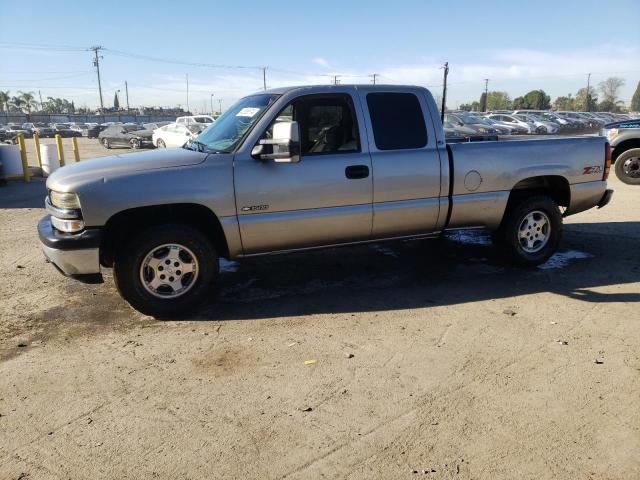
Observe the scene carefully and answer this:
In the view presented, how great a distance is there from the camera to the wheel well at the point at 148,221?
4324 mm

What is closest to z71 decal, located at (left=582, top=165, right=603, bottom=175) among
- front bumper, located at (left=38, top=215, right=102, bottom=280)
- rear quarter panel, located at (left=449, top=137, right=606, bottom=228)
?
rear quarter panel, located at (left=449, top=137, right=606, bottom=228)

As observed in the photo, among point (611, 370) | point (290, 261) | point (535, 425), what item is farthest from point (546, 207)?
point (535, 425)

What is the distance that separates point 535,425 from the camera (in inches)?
114

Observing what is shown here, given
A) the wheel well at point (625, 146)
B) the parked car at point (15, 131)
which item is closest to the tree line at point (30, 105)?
the parked car at point (15, 131)

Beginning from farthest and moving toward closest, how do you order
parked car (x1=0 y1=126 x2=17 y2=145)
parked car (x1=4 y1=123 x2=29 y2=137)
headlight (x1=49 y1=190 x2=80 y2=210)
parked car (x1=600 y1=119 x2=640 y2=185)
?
parked car (x1=4 y1=123 x2=29 y2=137) < parked car (x1=0 y1=126 x2=17 y2=145) < parked car (x1=600 y1=119 x2=640 y2=185) < headlight (x1=49 y1=190 x2=80 y2=210)

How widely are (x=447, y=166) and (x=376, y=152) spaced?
79cm

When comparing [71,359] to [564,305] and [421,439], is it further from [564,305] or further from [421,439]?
[564,305]

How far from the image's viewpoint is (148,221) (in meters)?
4.46

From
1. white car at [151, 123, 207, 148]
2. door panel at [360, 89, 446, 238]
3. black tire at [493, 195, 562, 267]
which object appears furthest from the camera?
white car at [151, 123, 207, 148]

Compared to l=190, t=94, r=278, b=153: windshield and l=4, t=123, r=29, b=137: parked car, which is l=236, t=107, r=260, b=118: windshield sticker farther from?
l=4, t=123, r=29, b=137: parked car

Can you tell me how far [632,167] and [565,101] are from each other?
113 metres

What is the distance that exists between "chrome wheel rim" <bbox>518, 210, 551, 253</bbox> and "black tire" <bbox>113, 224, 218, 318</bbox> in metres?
3.41

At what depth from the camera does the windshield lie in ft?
15.3

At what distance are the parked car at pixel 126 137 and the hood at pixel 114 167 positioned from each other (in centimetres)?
2471
